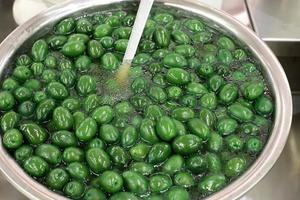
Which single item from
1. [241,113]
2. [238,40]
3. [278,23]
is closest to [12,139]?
[241,113]

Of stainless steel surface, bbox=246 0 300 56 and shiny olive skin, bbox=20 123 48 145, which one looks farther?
stainless steel surface, bbox=246 0 300 56

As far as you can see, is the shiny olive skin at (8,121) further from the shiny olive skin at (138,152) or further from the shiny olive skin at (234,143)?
the shiny olive skin at (234,143)

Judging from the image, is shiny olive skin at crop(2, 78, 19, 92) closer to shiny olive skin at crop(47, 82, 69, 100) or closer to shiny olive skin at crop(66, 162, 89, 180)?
shiny olive skin at crop(47, 82, 69, 100)

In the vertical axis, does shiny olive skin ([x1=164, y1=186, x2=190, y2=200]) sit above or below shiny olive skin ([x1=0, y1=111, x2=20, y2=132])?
below

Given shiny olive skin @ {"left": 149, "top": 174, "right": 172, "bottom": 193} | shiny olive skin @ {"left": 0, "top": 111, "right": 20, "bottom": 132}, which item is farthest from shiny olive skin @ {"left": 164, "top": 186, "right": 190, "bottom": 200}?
shiny olive skin @ {"left": 0, "top": 111, "right": 20, "bottom": 132}

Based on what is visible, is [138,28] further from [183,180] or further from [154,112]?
[183,180]

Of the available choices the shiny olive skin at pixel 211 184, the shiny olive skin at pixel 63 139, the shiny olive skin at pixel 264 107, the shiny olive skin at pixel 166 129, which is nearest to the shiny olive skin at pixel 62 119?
the shiny olive skin at pixel 63 139

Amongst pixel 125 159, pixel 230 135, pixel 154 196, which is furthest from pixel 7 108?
pixel 230 135
